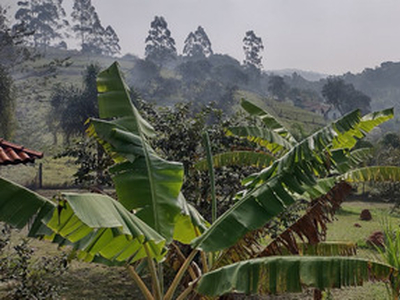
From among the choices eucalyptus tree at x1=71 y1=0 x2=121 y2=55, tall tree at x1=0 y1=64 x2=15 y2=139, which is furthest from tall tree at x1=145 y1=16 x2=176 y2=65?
tall tree at x1=0 y1=64 x2=15 y2=139

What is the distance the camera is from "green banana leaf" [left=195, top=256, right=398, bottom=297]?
10.9 feet

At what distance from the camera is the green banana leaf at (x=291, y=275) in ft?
10.9

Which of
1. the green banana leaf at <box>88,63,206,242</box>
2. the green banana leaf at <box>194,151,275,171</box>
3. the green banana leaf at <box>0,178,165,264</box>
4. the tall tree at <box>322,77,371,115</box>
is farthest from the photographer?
the tall tree at <box>322,77,371,115</box>

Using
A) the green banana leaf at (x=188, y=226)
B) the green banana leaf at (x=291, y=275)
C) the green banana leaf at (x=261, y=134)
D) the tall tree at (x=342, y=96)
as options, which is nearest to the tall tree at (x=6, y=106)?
the green banana leaf at (x=261, y=134)

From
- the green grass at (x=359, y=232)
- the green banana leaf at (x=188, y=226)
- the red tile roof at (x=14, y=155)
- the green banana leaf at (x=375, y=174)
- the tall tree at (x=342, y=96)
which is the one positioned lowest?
the green grass at (x=359, y=232)

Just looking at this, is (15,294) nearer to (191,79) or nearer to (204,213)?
(204,213)

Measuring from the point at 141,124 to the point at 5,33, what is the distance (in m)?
25.1

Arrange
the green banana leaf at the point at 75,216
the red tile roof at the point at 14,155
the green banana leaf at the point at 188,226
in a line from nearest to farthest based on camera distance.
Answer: the green banana leaf at the point at 75,216, the green banana leaf at the point at 188,226, the red tile roof at the point at 14,155

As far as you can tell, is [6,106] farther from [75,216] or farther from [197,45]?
[197,45]

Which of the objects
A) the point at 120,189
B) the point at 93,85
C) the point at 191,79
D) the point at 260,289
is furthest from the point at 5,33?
the point at 191,79

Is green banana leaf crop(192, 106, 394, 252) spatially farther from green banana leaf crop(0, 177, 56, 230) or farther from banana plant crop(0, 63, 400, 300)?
green banana leaf crop(0, 177, 56, 230)

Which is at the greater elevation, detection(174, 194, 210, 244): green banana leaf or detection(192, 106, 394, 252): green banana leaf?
detection(192, 106, 394, 252): green banana leaf

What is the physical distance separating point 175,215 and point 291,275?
4.94 feet

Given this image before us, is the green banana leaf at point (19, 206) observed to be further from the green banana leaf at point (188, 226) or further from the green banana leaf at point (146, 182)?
the green banana leaf at point (188, 226)
